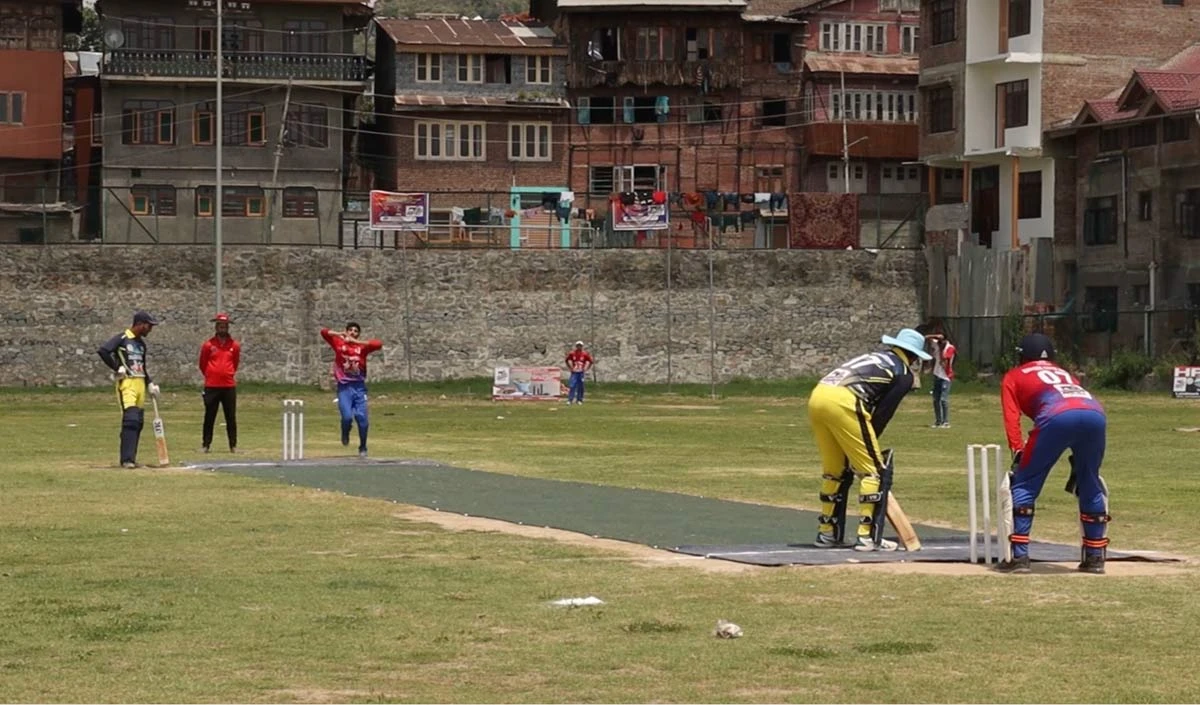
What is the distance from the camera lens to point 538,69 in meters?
91.1

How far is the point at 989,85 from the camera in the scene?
3061 inches

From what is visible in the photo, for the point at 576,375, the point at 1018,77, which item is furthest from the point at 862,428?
the point at 1018,77

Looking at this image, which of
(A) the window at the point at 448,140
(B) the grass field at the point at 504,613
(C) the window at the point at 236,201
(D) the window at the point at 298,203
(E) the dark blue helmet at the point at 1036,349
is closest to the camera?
(B) the grass field at the point at 504,613

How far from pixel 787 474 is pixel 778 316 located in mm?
46555

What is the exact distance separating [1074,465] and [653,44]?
77600mm

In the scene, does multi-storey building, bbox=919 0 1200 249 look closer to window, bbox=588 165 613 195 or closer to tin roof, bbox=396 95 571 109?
window, bbox=588 165 613 195

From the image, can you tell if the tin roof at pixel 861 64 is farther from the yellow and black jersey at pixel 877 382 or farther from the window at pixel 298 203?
the yellow and black jersey at pixel 877 382

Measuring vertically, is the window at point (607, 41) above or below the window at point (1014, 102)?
above

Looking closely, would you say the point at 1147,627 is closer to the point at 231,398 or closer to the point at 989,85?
the point at 231,398

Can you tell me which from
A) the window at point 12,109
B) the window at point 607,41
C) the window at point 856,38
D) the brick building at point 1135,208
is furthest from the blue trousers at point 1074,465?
the window at point 856,38

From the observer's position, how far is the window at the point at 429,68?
294ft

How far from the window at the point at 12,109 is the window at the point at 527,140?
61.9 ft

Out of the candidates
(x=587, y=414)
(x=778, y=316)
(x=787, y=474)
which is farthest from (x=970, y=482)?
(x=778, y=316)

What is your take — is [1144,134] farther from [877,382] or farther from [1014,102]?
[877,382]
